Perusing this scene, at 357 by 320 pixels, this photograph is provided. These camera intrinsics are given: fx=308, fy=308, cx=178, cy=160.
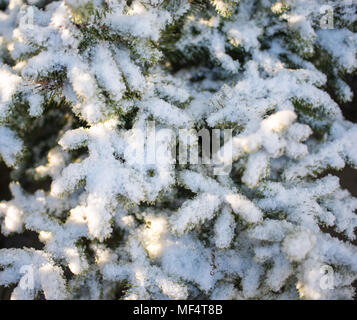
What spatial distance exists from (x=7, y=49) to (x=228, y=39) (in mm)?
1147

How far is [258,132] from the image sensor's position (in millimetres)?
1128

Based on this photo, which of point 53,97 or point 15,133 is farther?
point 15,133

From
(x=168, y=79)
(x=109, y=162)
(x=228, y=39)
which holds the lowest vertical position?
(x=109, y=162)

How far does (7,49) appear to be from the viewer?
1605 millimetres

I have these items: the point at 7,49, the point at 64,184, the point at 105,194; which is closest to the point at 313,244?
the point at 105,194

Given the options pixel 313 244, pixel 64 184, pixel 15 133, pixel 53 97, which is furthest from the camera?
pixel 15 133

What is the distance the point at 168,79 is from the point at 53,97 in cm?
54

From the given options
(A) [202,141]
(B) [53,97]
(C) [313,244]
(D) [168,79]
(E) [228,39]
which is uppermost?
(E) [228,39]

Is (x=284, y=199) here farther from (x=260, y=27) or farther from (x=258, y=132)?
(x=260, y=27)

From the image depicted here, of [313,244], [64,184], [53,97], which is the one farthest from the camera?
[53,97]

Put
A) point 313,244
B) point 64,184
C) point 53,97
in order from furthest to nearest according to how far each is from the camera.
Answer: point 53,97
point 64,184
point 313,244

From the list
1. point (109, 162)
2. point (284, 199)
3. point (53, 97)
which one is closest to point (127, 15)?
point (53, 97)
